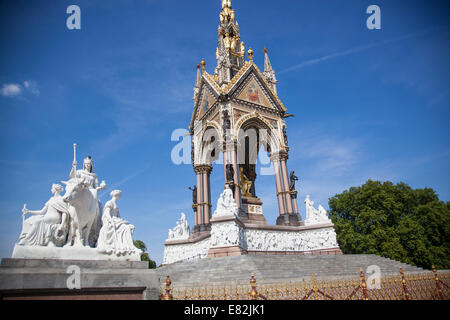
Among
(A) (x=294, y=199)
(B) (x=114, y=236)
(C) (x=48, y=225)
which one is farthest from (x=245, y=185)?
(C) (x=48, y=225)

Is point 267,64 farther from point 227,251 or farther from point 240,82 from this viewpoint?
point 227,251

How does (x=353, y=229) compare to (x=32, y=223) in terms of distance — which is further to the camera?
(x=353, y=229)

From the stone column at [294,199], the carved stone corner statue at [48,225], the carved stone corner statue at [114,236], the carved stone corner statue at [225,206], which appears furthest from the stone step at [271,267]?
the carved stone corner statue at [48,225]

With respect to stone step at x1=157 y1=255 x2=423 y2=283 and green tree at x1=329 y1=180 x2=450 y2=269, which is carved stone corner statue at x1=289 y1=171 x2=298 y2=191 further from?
green tree at x1=329 y1=180 x2=450 y2=269

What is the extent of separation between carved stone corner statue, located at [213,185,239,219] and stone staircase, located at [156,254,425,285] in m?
2.75

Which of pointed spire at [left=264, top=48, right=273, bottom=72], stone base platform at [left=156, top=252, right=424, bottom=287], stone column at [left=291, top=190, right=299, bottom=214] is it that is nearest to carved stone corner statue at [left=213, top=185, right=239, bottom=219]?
stone base platform at [left=156, top=252, right=424, bottom=287]

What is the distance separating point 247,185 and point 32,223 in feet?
55.4

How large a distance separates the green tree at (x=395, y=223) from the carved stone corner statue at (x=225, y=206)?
16.8 m

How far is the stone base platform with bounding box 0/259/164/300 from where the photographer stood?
418 cm

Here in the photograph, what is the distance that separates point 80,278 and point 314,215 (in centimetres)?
1611
